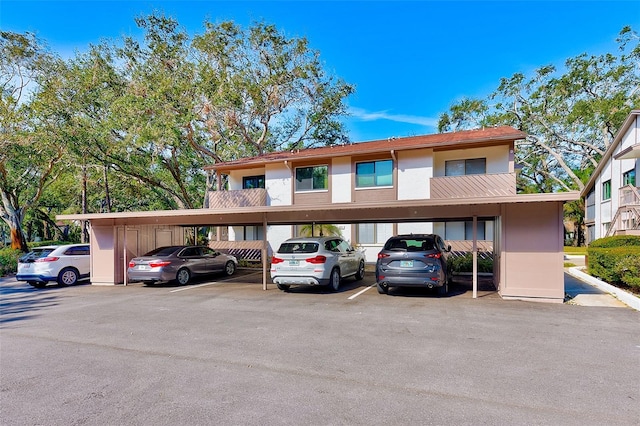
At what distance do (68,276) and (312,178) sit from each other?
37.4 feet

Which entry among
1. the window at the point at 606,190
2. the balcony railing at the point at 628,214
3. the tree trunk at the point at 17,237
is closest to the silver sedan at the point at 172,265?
the tree trunk at the point at 17,237

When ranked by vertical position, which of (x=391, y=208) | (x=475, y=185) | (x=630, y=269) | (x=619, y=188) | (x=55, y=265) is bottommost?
(x=55, y=265)

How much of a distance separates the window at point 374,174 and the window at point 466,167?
2649mm

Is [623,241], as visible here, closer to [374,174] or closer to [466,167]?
[466,167]

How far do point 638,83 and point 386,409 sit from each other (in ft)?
109

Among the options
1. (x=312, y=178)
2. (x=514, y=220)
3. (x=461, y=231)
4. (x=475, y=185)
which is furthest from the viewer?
(x=312, y=178)

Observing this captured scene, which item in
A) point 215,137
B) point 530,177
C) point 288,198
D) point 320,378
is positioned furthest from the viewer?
point 530,177

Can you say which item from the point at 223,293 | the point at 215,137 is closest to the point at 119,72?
the point at 215,137

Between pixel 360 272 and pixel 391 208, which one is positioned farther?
pixel 360 272

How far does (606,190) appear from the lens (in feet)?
75.9

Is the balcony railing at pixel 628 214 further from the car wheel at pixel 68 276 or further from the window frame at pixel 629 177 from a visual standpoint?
the car wheel at pixel 68 276

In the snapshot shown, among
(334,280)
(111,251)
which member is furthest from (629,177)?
(111,251)

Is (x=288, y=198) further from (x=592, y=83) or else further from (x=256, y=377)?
(x=592, y=83)

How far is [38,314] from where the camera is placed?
27.4 ft
